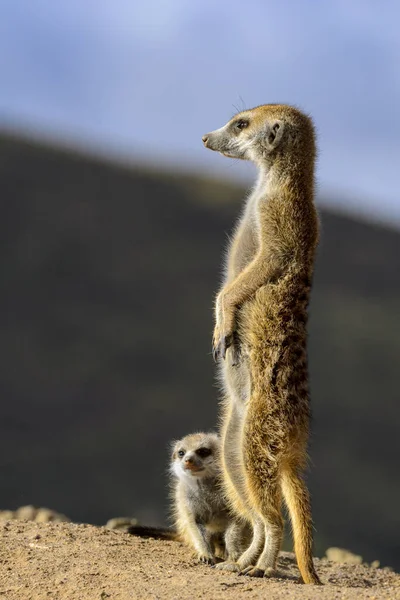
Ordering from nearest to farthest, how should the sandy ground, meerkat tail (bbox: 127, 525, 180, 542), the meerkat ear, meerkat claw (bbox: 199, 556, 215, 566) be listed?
the sandy ground, meerkat claw (bbox: 199, 556, 215, 566), the meerkat ear, meerkat tail (bbox: 127, 525, 180, 542)

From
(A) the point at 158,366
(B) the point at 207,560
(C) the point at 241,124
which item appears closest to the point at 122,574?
(B) the point at 207,560

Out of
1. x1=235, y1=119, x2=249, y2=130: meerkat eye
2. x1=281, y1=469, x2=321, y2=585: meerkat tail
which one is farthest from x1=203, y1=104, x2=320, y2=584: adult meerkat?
x1=235, y1=119, x2=249, y2=130: meerkat eye

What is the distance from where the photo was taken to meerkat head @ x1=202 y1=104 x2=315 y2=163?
20.8 ft

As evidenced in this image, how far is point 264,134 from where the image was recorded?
21.0ft

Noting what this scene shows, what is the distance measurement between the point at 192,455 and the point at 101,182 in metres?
26.4

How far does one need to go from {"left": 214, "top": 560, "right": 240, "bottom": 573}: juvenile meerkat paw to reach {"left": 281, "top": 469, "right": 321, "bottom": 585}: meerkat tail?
1.19 feet

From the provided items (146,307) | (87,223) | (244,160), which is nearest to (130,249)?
(87,223)

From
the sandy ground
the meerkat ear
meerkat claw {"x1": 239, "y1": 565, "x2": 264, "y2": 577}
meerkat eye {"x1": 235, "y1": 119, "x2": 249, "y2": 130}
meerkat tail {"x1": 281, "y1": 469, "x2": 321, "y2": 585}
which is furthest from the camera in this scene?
meerkat eye {"x1": 235, "y1": 119, "x2": 249, "y2": 130}

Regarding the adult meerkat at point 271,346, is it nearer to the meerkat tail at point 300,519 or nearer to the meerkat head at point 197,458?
the meerkat tail at point 300,519

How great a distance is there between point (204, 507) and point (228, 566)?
29.9 inches

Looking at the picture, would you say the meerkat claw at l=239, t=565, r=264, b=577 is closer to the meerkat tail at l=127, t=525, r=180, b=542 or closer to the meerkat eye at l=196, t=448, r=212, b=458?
the meerkat eye at l=196, t=448, r=212, b=458

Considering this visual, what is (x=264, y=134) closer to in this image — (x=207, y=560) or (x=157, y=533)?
(x=207, y=560)

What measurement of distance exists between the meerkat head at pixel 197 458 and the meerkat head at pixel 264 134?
77.2 inches

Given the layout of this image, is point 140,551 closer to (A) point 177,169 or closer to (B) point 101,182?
(B) point 101,182
